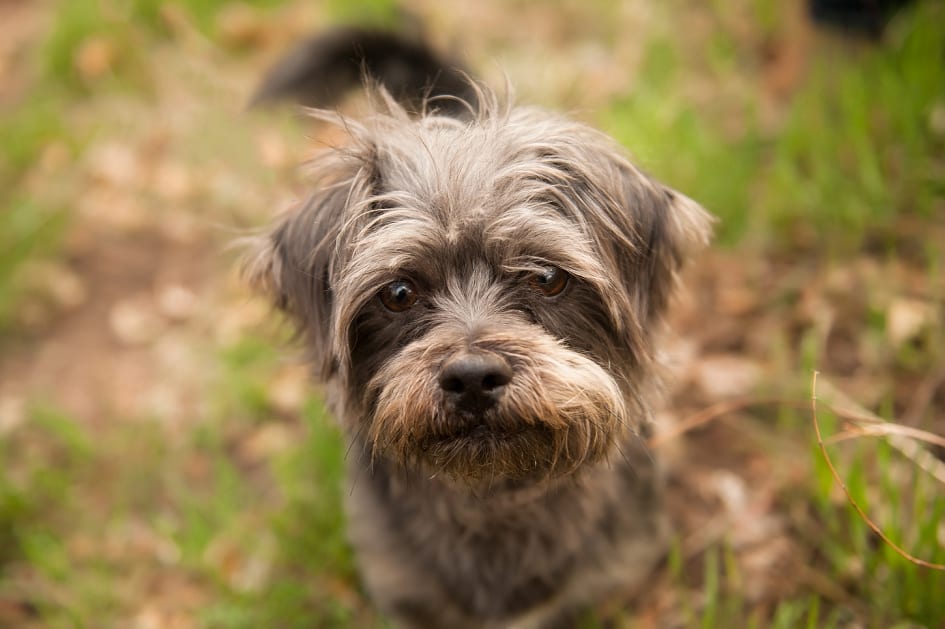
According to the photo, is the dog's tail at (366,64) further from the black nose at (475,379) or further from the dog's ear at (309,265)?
the black nose at (475,379)

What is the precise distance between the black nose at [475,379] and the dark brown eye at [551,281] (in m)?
0.32

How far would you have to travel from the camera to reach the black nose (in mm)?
1965

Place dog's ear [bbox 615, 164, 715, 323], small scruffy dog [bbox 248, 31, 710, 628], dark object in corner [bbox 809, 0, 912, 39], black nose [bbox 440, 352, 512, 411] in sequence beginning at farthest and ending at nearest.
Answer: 1. dark object in corner [bbox 809, 0, 912, 39]
2. dog's ear [bbox 615, 164, 715, 323]
3. small scruffy dog [bbox 248, 31, 710, 628]
4. black nose [bbox 440, 352, 512, 411]

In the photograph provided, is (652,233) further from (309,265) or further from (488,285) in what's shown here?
(309,265)

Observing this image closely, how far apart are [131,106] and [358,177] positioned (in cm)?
397

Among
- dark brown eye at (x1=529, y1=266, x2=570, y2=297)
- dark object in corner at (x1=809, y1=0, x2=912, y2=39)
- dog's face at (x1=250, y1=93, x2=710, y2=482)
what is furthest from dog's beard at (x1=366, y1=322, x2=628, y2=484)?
dark object in corner at (x1=809, y1=0, x2=912, y2=39)

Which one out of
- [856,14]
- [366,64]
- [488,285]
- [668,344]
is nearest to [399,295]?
[488,285]

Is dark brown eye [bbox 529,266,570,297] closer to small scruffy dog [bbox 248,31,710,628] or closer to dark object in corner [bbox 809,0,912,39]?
small scruffy dog [bbox 248,31,710,628]

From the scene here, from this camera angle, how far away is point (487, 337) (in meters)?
2.05

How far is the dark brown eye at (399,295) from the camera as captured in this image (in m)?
2.21

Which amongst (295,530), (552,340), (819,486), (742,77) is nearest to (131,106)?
(295,530)

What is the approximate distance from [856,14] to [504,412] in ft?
10.1

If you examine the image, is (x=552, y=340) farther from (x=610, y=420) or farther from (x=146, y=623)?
(x=146, y=623)

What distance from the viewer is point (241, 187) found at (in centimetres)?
497
